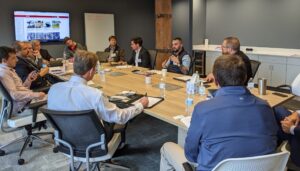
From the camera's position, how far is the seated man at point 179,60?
4.34m

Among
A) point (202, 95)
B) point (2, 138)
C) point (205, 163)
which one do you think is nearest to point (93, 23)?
point (2, 138)

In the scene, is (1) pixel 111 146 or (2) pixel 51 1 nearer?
(1) pixel 111 146

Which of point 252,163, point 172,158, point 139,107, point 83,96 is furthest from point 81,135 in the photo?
point 252,163

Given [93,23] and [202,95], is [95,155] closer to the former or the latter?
[202,95]

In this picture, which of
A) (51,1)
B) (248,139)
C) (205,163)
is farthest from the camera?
(51,1)

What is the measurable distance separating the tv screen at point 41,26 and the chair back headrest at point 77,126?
4693mm

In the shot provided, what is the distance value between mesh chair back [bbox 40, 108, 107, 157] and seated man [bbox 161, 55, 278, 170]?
0.75 metres

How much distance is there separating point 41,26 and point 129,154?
175 inches

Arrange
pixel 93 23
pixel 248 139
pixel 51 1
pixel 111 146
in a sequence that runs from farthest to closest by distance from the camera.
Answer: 1. pixel 93 23
2. pixel 51 1
3. pixel 111 146
4. pixel 248 139

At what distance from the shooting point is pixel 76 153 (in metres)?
2.13

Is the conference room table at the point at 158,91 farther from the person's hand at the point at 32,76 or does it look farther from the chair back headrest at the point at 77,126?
the person's hand at the point at 32,76

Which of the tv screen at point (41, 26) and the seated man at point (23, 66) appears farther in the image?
the tv screen at point (41, 26)

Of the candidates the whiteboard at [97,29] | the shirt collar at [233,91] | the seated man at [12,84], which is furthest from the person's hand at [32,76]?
the whiteboard at [97,29]

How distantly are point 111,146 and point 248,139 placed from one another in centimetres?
115
